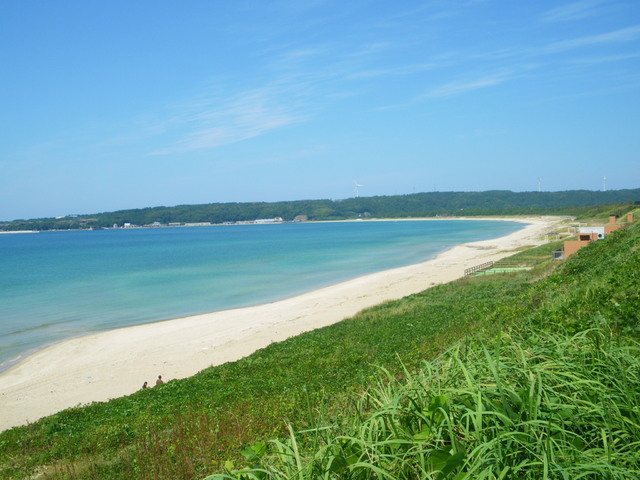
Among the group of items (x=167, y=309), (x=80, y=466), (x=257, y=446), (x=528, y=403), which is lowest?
(x=167, y=309)

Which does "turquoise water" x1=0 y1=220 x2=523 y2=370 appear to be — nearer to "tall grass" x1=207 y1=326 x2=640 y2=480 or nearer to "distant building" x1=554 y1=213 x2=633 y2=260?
"distant building" x1=554 y1=213 x2=633 y2=260

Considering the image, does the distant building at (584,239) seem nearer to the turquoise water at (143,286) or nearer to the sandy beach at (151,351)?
the sandy beach at (151,351)

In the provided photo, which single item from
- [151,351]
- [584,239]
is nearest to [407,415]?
[151,351]

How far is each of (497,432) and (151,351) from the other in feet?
91.2

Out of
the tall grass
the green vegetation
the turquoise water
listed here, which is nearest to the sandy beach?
the turquoise water

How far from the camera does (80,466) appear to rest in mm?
8859

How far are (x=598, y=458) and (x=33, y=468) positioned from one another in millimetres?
10172

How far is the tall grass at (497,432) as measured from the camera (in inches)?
127

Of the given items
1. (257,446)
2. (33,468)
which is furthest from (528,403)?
(33,468)

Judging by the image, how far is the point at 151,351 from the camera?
28.7m

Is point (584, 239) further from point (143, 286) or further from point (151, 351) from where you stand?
point (143, 286)

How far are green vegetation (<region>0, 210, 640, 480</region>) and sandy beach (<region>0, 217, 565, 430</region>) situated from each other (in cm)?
809

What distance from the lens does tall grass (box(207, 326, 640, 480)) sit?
127 inches

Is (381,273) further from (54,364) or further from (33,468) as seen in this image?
(33,468)
